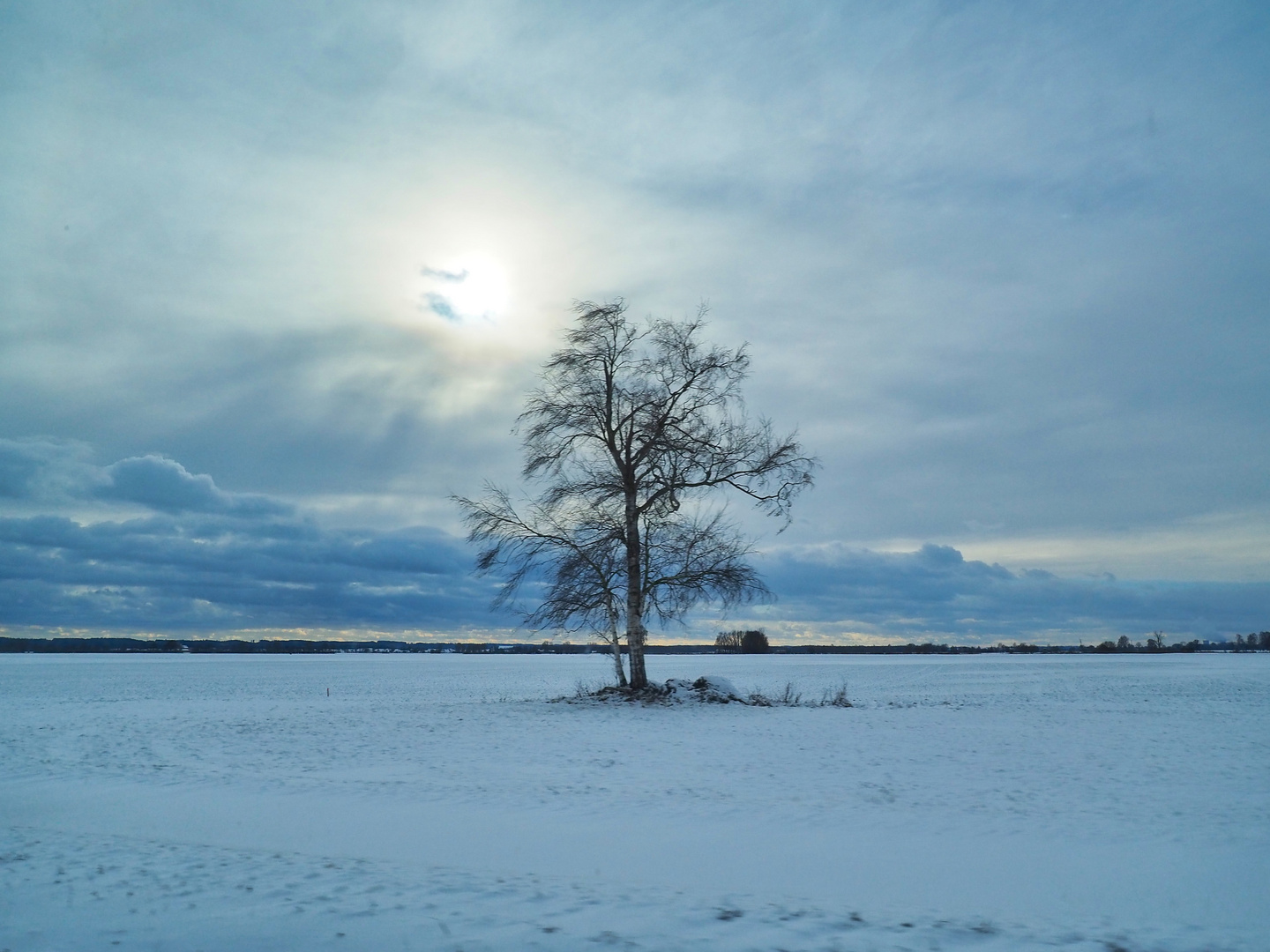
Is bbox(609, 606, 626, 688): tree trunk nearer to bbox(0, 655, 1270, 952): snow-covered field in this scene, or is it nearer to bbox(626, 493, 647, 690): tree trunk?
bbox(626, 493, 647, 690): tree trunk

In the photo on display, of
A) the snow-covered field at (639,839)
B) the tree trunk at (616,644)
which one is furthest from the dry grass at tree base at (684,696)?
Result: the snow-covered field at (639,839)

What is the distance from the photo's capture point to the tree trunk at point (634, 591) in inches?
1093

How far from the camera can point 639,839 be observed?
9.66 meters

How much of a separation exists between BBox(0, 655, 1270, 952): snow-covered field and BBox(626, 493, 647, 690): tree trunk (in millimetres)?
7150

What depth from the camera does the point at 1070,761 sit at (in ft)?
49.4

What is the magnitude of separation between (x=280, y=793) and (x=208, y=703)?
2205 cm

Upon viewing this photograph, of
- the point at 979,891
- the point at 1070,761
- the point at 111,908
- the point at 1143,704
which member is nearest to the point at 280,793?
the point at 111,908

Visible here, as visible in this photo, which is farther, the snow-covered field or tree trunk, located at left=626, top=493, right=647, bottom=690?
tree trunk, located at left=626, top=493, right=647, bottom=690

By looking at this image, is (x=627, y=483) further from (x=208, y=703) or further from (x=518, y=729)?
(x=208, y=703)

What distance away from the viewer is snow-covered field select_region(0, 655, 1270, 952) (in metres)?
6.69

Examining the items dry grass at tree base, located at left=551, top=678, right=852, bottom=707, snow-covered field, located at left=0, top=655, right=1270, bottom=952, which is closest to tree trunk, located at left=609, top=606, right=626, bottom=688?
dry grass at tree base, located at left=551, top=678, right=852, bottom=707

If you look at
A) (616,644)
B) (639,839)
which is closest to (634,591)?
(616,644)

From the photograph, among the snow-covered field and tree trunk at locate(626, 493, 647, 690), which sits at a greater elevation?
tree trunk at locate(626, 493, 647, 690)

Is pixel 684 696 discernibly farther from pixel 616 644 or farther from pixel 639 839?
pixel 639 839
